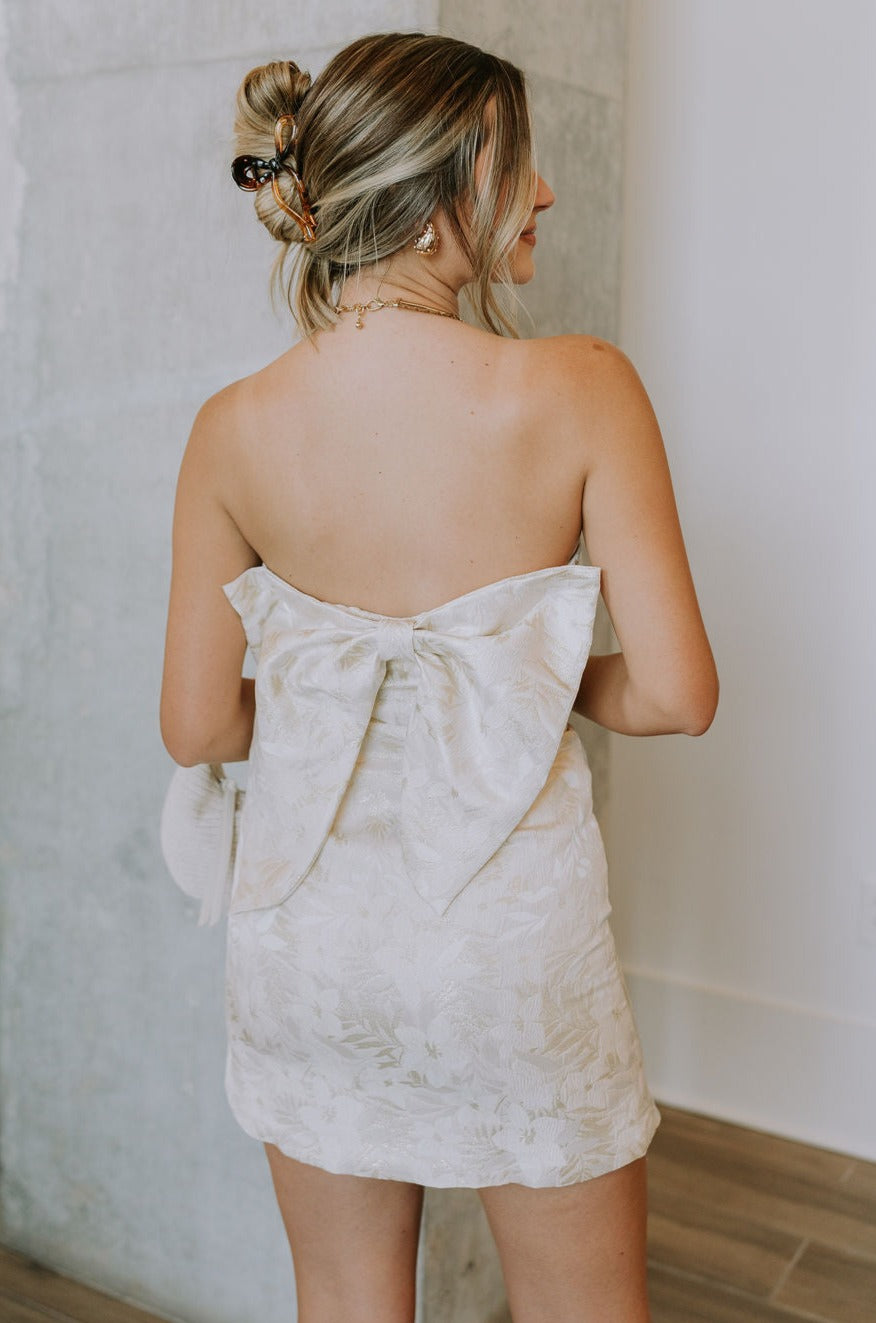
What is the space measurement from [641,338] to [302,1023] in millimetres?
1881

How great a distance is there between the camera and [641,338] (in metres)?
2.71

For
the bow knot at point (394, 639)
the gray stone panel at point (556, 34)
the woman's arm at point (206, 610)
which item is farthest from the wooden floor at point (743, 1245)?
the gray stone panel at point (556, 34)

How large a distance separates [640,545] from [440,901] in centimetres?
Answer: 37

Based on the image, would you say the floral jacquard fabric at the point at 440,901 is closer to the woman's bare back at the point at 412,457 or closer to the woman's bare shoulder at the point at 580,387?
the woman's bare back at the point at 412,457

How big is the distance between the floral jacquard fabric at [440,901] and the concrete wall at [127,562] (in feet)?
2.29

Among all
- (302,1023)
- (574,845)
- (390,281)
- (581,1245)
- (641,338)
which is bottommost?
(581,1245)

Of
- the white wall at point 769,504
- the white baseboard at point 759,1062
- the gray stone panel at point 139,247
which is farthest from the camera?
the white baseboard at point 759,1062

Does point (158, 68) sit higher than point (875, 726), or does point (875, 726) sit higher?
point (158, 68)

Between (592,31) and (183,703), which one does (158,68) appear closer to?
(592,31)

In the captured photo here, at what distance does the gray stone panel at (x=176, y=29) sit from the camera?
170cm

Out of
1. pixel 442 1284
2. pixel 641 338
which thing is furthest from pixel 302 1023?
pixel 641 338

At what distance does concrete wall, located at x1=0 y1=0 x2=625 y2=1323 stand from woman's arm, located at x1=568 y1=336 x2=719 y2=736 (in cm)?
81

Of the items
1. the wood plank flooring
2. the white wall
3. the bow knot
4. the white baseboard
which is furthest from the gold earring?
the white baseboard

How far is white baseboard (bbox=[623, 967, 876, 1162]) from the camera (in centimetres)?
264
